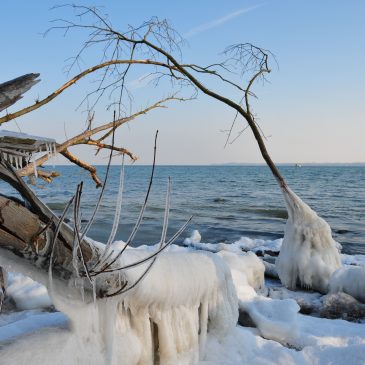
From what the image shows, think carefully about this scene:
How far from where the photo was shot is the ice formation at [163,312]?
284 cm

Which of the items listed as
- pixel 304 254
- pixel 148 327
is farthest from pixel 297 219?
pixel 148 327

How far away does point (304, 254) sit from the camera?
7.21m

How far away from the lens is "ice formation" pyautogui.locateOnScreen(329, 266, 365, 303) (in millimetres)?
6703

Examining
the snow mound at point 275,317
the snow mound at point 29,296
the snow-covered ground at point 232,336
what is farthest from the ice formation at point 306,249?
the snow mound at point 29,296

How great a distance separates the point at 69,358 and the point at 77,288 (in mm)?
484

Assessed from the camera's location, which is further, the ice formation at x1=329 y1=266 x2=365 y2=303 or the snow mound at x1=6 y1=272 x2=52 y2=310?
the ice formation at x1=329 y1=266 x2=365 y2=303

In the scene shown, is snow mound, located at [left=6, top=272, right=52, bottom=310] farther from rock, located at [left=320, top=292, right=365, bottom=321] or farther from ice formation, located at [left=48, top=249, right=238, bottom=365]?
rock, located at [left=320, top=292, right=365, bottom=321]

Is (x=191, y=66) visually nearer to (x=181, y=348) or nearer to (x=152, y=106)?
(x=152, y=106)

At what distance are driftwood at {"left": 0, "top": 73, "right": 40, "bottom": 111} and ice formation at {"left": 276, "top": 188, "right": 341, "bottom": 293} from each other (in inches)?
210

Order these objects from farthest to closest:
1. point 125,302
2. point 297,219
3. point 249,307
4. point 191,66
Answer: point 297,219 → point 191,66 → point 249,307 → point 125,302

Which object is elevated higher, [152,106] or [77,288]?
[152,106]

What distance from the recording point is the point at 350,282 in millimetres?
6828

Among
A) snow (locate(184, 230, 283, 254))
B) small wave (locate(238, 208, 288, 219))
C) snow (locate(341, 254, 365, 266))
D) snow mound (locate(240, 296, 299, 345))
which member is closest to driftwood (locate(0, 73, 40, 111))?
snow mound (locate(240, 296, 299, 345))

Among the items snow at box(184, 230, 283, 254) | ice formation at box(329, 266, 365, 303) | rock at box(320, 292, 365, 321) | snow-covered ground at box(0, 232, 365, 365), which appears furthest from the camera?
snow at box(184, 230, 283, 254)
